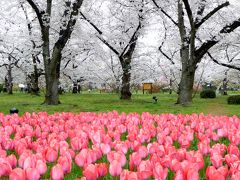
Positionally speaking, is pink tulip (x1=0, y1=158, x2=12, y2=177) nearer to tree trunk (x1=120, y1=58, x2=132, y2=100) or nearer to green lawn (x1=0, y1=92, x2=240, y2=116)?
green lawn (x1=0, y1=92, x2=240, y2=116)

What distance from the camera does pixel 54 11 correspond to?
109ft

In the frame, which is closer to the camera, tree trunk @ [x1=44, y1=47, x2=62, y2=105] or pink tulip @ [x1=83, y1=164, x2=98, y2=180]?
pink tulip @ [x1=83, y1=164, x2=98, y2=180]

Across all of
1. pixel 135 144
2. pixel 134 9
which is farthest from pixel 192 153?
pixel 134 9

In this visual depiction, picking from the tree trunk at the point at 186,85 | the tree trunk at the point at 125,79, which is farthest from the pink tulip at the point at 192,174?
the tree trunk at the point at 125,79

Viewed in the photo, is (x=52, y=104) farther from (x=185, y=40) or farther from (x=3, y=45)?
→ (x=3, y=45)

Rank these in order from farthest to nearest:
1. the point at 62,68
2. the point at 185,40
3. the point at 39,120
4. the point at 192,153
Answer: the point at 62,68
the point at 185,40
the point at 39,120
the point at 192,153

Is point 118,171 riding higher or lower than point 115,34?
lower

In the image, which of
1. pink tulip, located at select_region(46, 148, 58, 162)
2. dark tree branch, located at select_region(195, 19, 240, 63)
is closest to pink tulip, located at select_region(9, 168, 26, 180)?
pink tulip, located at select_region(46, 148, 58, 162)

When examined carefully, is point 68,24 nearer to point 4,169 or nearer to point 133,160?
point 133,160

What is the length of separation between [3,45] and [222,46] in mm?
24426

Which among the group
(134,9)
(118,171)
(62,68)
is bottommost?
(118,171)

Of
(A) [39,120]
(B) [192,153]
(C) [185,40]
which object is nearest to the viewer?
(B) [192,153]

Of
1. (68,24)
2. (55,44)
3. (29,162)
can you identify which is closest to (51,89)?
(55,44)

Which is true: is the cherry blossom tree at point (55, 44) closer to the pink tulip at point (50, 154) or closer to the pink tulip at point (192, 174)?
the pink tulip at point (50, 154)
